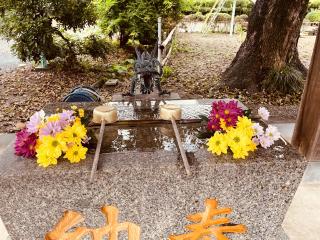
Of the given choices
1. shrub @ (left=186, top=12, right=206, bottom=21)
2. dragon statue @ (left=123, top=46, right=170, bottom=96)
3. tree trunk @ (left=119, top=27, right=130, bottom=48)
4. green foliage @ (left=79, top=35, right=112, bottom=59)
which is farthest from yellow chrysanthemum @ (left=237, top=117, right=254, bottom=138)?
shrub @ (left=186, top=12, right=206, bottom=21)

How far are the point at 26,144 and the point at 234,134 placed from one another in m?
1.31

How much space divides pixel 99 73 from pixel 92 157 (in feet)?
17.9

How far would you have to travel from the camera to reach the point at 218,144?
6.19 feet

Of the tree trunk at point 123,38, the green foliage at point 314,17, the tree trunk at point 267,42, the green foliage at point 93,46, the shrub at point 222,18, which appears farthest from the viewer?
the green foliage at point 314,17

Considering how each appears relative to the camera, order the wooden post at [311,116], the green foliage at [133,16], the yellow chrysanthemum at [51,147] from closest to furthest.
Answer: the yellow chrysanthemum at [51,147] → the wooden post at [311,116] → the green foliage at [133,16]

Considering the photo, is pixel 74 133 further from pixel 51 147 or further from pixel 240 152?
pixel 240 152

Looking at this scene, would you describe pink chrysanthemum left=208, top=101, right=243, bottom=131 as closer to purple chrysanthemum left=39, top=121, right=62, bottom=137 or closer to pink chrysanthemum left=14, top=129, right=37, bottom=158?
purple chrysanthemum left=39, top=121, right=62, bottom=137

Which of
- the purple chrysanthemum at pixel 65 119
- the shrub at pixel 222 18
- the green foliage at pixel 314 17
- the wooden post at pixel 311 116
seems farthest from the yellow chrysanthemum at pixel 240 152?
the green foliage at pixel 314 17

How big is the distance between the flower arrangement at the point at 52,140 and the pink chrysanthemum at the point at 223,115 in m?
0.86

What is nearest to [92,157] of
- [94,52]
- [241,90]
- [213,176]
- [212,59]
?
[213,176]

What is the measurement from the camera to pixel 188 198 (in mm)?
1898

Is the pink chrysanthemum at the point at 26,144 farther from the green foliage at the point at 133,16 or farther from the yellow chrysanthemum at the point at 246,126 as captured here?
the green foliage at the point at 133,16

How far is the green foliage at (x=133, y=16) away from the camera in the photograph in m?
8.54

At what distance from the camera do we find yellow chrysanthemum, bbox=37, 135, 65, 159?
1.73 meters
